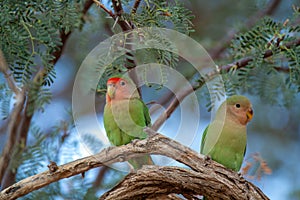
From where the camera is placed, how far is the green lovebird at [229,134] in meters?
1.39

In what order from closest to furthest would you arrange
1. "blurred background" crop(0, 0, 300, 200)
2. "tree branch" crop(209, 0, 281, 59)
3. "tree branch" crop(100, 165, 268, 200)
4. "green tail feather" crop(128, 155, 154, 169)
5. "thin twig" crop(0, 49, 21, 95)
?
"tree branch" crop(100, 165, 268, 200) → "thin twig" crop(0, 49, 21, 95) → "green tail feather" crop(128, 155, 154, 169) → "blurred background" crop(0, 0, 300, 200) → "tree branch" crop(209, 0, 281, 59)

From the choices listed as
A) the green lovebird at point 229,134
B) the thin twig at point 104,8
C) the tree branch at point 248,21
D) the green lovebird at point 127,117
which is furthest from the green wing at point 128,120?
the tree branch at point 248,21

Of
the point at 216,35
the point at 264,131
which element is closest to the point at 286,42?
the point at 216,35

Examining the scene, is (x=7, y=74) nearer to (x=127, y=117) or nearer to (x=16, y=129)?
(x=127, y=117)

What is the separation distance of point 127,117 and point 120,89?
0.36 ft

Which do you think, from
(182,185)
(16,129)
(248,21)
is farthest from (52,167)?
(248,21)

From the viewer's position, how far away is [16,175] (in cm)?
157

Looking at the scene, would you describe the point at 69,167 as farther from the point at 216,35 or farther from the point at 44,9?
the point at 216,35

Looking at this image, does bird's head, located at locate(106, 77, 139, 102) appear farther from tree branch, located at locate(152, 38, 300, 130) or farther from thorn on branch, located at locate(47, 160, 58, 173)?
thorn on branch, located at locate(47, 160, 58, 173)

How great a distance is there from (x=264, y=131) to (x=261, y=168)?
1041mm

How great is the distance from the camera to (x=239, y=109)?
144 cm

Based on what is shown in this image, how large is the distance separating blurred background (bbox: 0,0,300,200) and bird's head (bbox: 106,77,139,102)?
0.28 feet

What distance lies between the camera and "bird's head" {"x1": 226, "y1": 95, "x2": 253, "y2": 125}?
1.44 meters

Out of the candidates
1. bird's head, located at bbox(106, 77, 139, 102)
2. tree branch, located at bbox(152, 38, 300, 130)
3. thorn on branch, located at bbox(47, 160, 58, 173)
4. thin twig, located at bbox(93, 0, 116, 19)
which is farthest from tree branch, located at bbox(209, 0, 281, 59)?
thorn on branch, located at bbox(47, 160, 58, 173)
